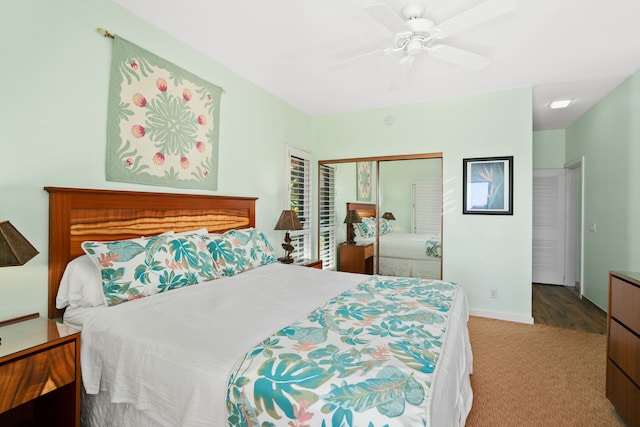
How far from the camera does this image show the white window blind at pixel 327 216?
448 centimetres

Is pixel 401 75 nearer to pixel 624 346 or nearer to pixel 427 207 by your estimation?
pixel 427 207

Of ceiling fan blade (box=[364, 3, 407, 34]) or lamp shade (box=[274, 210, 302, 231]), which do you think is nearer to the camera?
ceiling fan blade (box=[364, 3, 407, 34])

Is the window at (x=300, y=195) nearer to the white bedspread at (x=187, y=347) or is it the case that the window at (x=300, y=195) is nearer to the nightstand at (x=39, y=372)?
the white bedspread at (x=187, y=347)

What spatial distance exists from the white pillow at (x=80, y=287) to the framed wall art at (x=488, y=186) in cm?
363

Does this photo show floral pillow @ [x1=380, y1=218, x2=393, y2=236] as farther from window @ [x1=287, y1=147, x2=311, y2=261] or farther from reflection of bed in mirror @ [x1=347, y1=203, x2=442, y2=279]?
window @ [x1=287, y1=147, x2=311, y2=261]

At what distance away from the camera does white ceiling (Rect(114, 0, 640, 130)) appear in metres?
2.10

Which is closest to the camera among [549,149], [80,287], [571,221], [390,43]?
[80,287]

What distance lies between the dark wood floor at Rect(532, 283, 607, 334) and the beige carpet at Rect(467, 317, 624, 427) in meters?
0.24

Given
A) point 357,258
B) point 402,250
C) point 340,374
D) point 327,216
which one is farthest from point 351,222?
point 340,374

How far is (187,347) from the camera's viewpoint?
126cm

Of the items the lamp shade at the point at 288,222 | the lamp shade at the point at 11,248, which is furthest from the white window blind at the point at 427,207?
the lamp shade at the point at 11,248

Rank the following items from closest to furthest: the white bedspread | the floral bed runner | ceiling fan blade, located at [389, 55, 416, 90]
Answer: the floral bed runner, the white bedspread, ceiling fan blade, located at [389, 55, 416, 90]

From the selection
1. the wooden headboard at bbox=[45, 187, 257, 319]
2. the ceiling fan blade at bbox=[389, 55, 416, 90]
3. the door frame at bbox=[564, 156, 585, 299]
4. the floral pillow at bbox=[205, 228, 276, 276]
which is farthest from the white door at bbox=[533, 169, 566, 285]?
the wooden headboard at bbox=[45, 187, 257, 319]

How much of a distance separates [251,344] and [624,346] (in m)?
2.14
